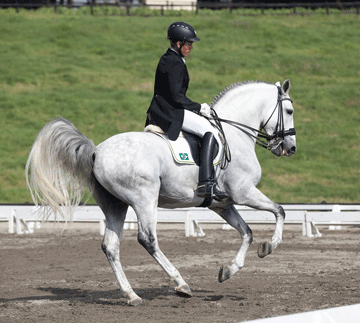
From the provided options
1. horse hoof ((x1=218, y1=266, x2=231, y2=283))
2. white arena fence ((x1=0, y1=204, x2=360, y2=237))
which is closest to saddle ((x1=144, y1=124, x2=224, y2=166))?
horse hoof ((x1=218, y1=266, x2=231, y2=283))

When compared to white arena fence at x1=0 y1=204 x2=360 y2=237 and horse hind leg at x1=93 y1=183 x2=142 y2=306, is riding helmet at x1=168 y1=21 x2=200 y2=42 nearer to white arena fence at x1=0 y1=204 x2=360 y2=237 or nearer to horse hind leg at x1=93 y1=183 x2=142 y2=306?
horse hind leg at x1=93 y1=183 x2=142 y2=306

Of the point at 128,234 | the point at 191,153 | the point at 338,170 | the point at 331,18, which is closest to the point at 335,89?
the point at 338,170

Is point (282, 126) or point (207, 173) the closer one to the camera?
point (207, 173)

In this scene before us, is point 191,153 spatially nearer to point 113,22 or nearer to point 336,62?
point 336,62

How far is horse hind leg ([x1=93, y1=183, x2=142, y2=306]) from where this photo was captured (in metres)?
7.35

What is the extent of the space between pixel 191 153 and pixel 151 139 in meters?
0.54

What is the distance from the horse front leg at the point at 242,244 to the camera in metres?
7.75

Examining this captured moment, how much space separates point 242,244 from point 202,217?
8293mm

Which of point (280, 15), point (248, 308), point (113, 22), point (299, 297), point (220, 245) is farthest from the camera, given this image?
point (280, 15)

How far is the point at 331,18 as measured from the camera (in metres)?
49.4

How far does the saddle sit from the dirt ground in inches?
65.6

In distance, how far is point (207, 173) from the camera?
763cm

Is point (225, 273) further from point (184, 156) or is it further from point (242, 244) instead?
point (184, 156)

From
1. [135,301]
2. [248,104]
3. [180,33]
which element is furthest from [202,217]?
[135,301]
